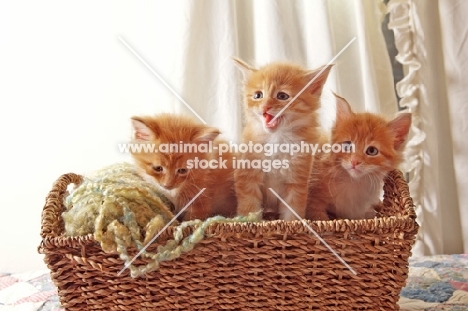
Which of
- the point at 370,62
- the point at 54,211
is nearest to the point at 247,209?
the point at 54,211

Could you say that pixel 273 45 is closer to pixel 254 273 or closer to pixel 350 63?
pixel 350 63

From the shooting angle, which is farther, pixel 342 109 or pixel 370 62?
pixel 370 62

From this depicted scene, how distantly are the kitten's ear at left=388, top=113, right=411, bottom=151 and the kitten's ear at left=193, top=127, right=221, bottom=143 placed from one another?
0.36 meters

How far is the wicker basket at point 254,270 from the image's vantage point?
0.82 metres

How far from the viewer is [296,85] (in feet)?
2.98

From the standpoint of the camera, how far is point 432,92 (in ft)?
4.57

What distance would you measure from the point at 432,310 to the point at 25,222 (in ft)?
3.55

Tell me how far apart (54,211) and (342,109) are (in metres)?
0.60

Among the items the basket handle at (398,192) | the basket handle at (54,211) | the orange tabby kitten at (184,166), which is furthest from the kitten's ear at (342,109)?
the basket handle at (54,211)

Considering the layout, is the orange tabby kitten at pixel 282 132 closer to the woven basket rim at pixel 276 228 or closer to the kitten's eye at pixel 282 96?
the kitten's eye at pixel 282 96

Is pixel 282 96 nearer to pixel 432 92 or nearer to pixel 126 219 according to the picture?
pixel 126 219

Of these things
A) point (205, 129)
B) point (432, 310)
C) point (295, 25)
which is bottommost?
point (432, 310)

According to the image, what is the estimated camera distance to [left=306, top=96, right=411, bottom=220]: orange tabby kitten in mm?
971

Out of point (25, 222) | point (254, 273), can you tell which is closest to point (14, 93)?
point (25, 222)
